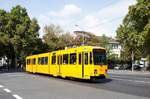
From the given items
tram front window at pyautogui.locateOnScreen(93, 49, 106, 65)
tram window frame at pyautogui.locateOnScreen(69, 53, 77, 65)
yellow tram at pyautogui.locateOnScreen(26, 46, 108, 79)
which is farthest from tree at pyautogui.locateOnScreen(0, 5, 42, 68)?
tram front window at pyautogui.locateOnScreen(93, 49, 106, 65)

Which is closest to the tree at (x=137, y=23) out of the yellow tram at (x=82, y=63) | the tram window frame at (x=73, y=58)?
the yellow tram at (x=82, y=63)

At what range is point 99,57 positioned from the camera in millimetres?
29828

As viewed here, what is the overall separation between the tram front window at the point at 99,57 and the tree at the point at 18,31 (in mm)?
51470

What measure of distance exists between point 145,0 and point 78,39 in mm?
68532

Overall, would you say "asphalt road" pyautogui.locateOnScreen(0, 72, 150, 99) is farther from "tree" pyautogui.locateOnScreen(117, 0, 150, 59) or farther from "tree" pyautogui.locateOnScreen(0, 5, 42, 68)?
"tree" pyautogui.locateOnScreen(0, 5, 42, 68)

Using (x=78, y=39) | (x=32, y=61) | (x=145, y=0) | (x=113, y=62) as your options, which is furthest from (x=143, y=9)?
(x=78, y=39)

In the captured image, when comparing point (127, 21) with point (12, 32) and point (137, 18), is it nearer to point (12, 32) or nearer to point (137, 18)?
point (137, 18)

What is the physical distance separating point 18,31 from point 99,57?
2095 inches

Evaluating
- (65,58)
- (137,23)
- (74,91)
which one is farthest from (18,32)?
(74,91)

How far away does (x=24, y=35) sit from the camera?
82.8m

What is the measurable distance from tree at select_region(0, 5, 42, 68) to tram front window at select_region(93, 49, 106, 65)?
51.5 m

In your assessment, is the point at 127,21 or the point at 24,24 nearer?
the point at 127,21

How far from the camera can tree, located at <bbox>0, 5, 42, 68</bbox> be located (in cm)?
8062

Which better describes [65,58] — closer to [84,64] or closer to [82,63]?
[82,63]
